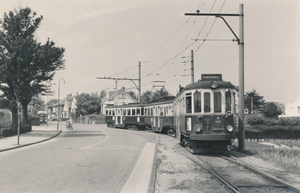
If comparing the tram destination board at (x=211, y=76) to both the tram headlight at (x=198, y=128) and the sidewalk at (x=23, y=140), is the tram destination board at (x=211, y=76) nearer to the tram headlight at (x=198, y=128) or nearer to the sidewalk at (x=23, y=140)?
the tram headlight at (x=198, y=128)

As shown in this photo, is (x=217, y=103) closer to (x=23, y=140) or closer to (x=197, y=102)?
(x=197, y=102)

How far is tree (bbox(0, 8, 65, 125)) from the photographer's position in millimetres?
23984

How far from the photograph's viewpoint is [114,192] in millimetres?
6625

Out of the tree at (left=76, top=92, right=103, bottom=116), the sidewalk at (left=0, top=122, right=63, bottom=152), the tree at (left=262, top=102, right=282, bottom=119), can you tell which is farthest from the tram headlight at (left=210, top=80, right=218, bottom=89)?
the tree at (left=76, top=92, right=103, bottom=116)

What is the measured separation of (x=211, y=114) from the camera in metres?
12.2

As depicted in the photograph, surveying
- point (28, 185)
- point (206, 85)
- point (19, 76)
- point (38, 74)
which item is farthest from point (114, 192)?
point (38, 74)

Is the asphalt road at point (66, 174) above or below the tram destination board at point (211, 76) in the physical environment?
below

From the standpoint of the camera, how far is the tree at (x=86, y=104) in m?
79.9

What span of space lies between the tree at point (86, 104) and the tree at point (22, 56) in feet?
172

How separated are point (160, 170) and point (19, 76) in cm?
1851

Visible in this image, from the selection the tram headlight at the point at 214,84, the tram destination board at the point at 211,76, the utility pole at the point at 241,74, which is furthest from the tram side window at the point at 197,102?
the utility pole at the point at 241,74

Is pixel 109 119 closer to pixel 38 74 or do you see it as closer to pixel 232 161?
pixel 38 74

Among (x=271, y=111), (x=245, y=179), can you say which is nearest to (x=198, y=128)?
(x=245, y=179)

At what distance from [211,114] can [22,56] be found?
695 inches
